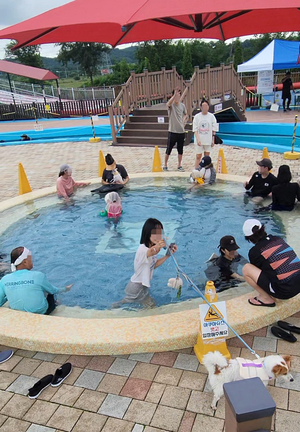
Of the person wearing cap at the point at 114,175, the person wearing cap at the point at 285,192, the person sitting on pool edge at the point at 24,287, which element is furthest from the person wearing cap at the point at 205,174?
the person sitting on pool edge at the point at 24,287

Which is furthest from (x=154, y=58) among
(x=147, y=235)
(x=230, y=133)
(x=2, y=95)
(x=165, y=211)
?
(x=147, y=235)

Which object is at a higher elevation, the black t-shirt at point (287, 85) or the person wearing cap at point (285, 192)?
the black t-shirt at point (287, 85)

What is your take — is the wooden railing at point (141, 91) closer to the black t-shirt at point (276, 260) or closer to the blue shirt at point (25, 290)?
the blue shirt at point (25, 290)

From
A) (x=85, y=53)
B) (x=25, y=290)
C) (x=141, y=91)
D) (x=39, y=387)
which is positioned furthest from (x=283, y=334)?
(x=85, y=53)

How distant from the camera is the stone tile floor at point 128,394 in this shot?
2754 millimetres

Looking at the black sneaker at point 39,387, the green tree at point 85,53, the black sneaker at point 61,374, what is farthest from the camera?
the green tree at point 85,53

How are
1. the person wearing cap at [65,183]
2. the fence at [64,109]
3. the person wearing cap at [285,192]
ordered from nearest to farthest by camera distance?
1. the person wearing cap at [285,192]
2. the person wearing cap at [65,183]
3. the fence at [64,109]

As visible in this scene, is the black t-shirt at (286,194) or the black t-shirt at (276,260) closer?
the black t-shirt at (276,260)

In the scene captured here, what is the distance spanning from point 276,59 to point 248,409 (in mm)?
21110

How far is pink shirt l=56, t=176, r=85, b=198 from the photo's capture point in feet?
26.3

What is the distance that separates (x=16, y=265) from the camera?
4.08 metres

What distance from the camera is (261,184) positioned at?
7.29 m

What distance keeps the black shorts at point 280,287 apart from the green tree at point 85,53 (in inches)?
2504

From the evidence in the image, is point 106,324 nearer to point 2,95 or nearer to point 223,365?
point 223,365
